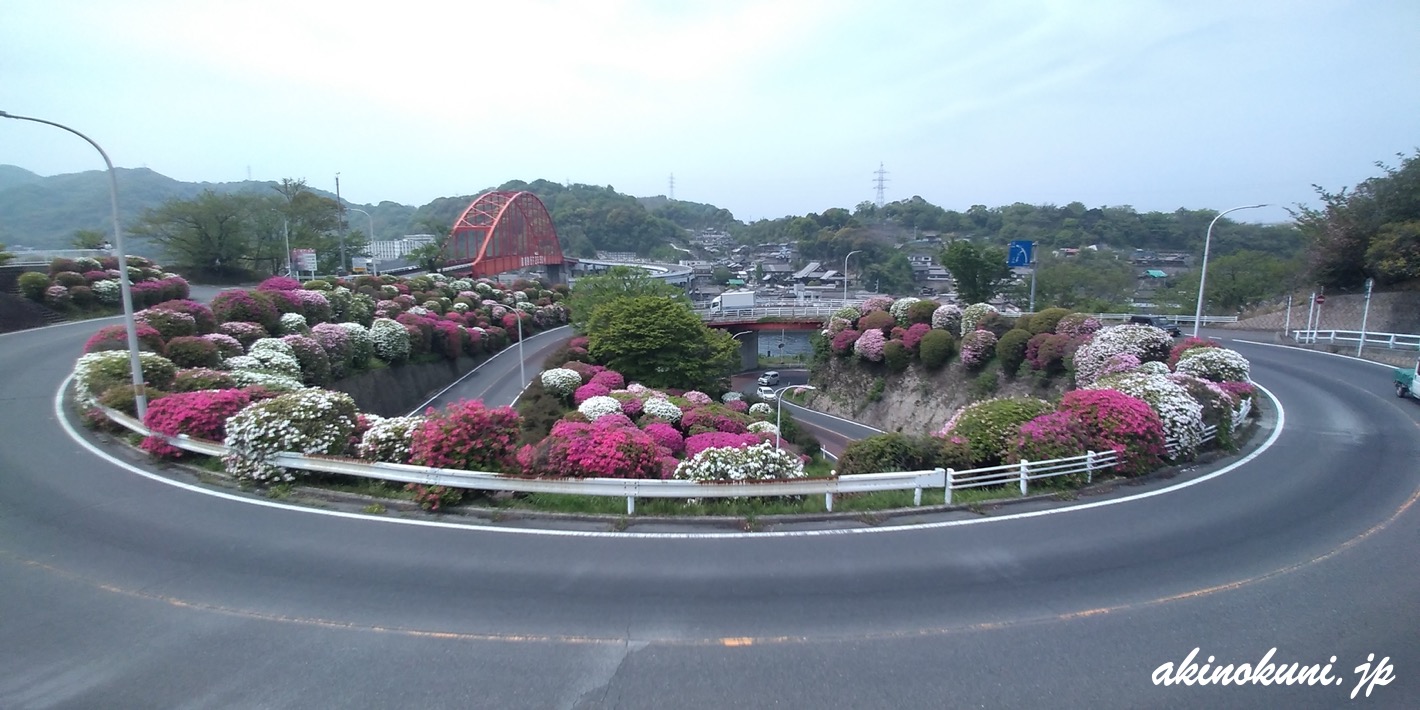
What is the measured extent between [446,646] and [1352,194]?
147ft

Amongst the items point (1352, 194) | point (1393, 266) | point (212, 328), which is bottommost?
point (212, 328)

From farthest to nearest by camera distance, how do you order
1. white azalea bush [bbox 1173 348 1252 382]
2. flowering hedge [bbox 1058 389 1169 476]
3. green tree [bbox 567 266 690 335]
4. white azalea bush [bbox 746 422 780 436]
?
green tree [bbox 567 266 690 335] < white azalea bush [bbox 746 422 780 436] < white azalea bush [bbox 1173 348 1252 382] < flowering hedge [bbox 1058 389 1169 476]

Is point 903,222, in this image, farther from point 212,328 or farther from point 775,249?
point 212,328

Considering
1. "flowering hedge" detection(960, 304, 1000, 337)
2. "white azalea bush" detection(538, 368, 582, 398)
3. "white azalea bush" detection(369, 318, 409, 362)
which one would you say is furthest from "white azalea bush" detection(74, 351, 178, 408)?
"flowering hedge" detection(960, 304, 1000, 337)

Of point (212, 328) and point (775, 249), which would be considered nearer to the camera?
point (212, 328)

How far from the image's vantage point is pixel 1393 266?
28.6m

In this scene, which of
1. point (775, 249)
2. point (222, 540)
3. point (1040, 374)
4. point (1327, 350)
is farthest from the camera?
point (775, 249)

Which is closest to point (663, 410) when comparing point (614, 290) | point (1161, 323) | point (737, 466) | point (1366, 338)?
point (737, 466)

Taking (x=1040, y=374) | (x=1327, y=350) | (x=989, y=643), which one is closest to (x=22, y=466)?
(x=989, y=643)

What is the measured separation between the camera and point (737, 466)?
990 centimetres

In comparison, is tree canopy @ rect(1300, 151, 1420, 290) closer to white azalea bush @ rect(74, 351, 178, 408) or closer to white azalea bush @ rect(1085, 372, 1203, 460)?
white azalea bush @ rect(1085, 372, 1203, 460)

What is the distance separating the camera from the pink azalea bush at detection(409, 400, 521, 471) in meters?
9.62

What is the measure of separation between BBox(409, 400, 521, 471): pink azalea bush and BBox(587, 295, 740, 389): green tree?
21.0 meters

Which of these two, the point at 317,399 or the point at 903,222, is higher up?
the point at 903,222
